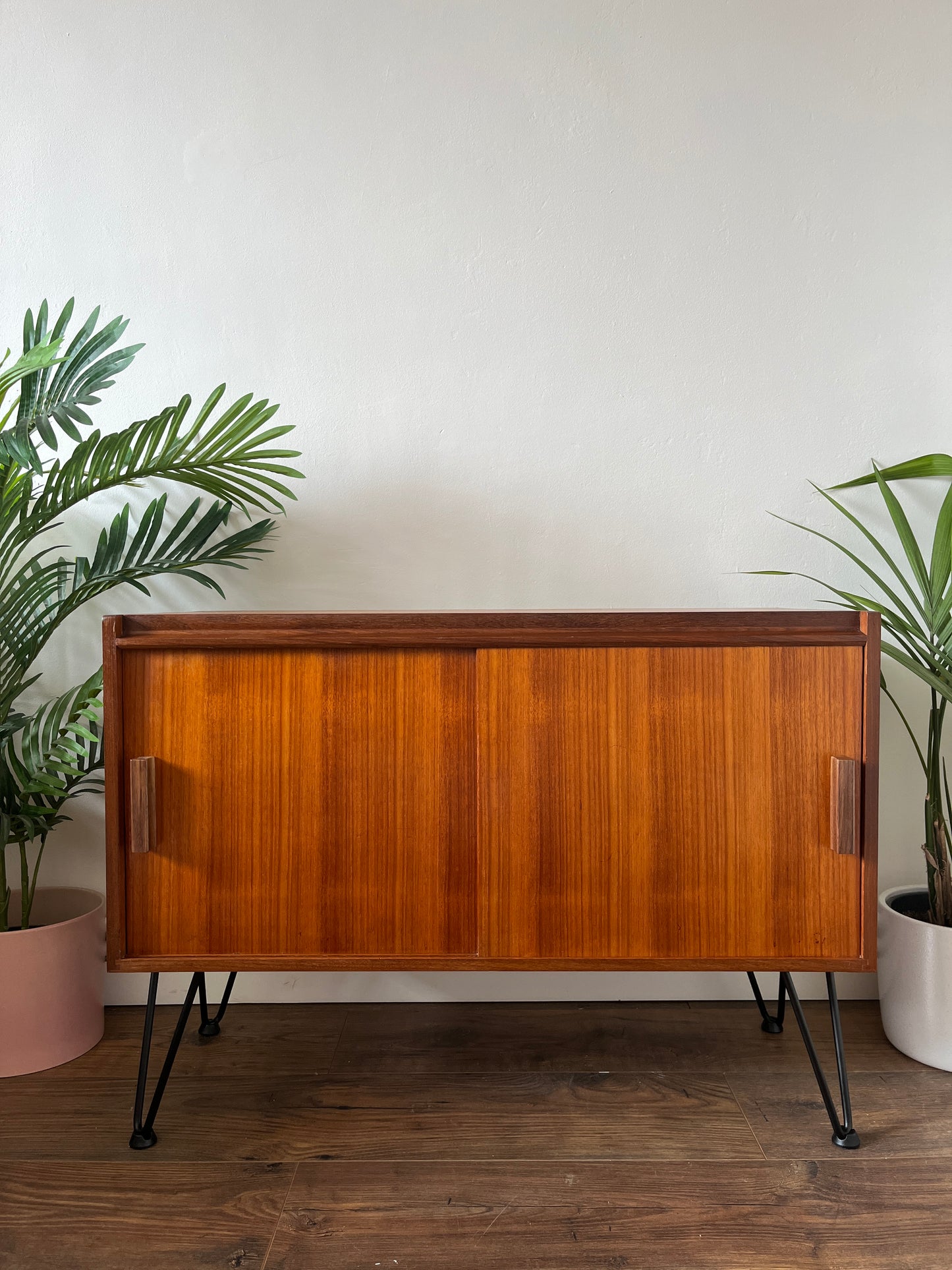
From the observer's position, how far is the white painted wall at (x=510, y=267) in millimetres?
1645

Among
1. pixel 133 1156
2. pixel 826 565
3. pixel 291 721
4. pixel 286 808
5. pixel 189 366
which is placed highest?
pixel 189 366

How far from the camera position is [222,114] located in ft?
5.43

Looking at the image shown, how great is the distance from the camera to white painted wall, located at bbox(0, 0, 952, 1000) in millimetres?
1645

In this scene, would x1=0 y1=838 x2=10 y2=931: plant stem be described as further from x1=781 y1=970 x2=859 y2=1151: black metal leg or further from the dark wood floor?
x1=781 y1=970 x2=859 y2=1151: black metal leg

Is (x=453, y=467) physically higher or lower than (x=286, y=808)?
higher

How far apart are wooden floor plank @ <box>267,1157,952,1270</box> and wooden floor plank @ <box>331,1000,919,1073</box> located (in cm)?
26

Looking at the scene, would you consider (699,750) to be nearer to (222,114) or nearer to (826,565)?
(826,565)

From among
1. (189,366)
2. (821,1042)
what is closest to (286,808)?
(189,366)

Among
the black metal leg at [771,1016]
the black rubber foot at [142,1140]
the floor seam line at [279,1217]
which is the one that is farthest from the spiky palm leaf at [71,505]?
the black metal leg at [771,1016]

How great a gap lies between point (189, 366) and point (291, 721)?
2.90 feet

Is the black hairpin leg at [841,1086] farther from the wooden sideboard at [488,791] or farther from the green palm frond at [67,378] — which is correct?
the green palm frond at [67,378]

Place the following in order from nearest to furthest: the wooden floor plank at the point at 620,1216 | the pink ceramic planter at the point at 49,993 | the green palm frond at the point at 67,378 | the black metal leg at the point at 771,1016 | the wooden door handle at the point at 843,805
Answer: the wooden floor plank at the point at 620,1216 → the wooden door handle at the point at 843,805 → the green palm frond at the point at 67,378 → the pink ceramic planter at the point at 49,993 → the black metal leg at the point at 771,1016

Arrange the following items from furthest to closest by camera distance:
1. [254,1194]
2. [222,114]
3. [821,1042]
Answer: [222,114] < [821,1042] < [254,1194]

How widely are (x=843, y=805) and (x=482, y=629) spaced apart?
0.55 m
